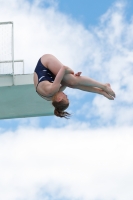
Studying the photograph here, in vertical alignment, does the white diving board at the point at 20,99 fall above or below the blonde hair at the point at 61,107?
below

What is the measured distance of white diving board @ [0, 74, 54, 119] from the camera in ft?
43.5

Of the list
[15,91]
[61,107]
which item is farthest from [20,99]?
[61,107]

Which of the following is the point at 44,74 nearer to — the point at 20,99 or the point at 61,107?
the point at 61,107

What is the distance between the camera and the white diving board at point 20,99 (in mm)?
13266

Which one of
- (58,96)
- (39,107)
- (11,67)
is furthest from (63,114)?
(39,107)

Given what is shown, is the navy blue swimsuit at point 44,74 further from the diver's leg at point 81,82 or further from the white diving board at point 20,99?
the white diving board at point 20,99

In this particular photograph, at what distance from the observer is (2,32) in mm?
13430

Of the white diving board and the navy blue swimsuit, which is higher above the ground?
the navy blue swimsuit

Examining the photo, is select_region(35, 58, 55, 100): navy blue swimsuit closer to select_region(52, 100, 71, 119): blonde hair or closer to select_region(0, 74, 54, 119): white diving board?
select_region(52, 100, 71, 119): blonde hair

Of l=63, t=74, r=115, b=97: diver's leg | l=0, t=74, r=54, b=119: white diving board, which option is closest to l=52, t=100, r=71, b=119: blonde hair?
l=63, t=74, r=115, b=97: diver's leg

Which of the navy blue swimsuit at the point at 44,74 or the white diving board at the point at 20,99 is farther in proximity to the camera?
the white diving board at the point at 20,99

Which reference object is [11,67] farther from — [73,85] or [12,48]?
[73,85]

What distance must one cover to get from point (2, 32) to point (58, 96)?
532 cm

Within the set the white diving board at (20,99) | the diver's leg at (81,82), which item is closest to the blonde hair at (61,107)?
the diver's leg at (81,82)
